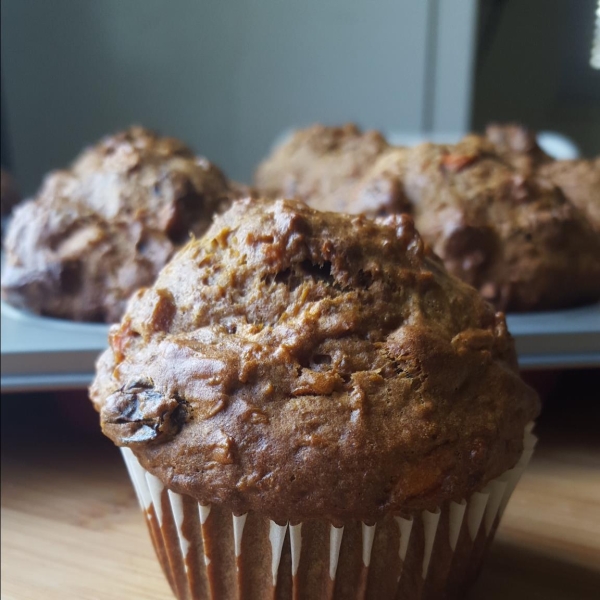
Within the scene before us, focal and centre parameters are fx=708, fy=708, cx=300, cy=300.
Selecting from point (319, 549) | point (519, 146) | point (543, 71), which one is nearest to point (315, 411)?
point (319, 549)

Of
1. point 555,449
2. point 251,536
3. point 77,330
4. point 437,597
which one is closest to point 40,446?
point 77,330

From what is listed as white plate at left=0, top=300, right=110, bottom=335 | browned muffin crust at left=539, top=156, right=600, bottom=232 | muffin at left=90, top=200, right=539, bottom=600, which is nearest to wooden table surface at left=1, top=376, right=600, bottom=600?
muffin at left=90, top=200, right=539, bottom=600

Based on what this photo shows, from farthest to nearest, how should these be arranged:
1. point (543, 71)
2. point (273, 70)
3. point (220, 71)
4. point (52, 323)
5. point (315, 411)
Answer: point (273, 70), point (220, 71), point (543, 71), point (52, 323), point (315, 411)

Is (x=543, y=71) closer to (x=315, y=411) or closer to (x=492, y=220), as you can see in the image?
(x=492, y=220)

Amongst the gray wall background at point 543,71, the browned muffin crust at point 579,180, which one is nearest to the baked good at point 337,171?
the browned muffin crust at point 579,180

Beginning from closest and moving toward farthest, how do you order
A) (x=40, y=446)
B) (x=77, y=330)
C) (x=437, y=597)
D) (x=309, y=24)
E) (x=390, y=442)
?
(x=390, y=442) < (x=437, y=597) < (x=77, y=330) < (x=40, y=446) < (x=309, y=24)

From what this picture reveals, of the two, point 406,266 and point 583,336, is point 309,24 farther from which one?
point 406,266
